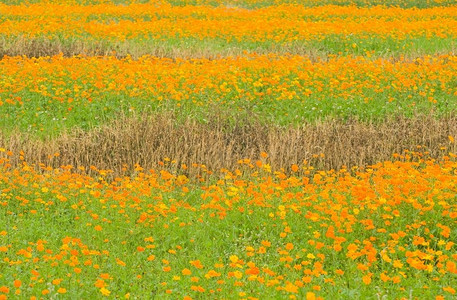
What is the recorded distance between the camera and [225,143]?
34.6 feet

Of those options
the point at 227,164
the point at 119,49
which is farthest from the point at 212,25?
the point at 227,164

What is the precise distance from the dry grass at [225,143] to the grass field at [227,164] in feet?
0.13

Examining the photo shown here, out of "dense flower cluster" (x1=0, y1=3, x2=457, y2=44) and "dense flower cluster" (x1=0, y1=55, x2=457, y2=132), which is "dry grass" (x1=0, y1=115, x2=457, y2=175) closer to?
"dense flower cluster" (x1=0, y1=55, x2=457, y2=132)

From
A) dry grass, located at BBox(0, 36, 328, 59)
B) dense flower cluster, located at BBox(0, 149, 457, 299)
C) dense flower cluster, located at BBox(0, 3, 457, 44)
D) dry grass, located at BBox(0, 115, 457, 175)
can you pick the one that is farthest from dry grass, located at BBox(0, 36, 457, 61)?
dense flower cluster, located at BBox(0, 149, 457, 299)

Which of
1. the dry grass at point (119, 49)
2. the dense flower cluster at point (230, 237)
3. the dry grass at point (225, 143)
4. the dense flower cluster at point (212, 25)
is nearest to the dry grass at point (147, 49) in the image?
the dry grass at point (119, 49)

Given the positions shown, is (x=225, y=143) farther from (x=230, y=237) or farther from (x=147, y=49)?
(x=147, y=49)

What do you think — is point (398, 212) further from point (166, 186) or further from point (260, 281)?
point (166, 186)

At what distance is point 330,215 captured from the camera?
23.7 ft

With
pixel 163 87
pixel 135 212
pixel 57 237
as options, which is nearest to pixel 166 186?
pixel 135 212

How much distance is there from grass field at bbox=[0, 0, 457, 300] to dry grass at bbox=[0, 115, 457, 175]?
0.13 ft

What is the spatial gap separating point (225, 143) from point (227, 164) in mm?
879

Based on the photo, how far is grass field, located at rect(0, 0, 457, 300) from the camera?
5.88 metres

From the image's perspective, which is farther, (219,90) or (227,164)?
(219,90)

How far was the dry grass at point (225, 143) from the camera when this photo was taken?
9.87 metres
